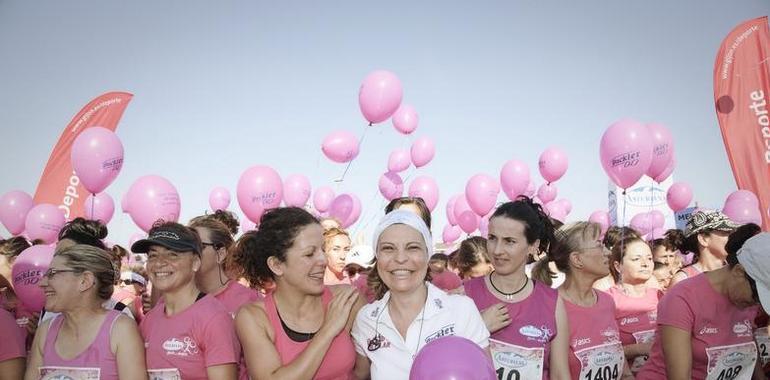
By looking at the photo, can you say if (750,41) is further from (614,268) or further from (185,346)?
(185,346)

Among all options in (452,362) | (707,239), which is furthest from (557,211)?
(452,362)

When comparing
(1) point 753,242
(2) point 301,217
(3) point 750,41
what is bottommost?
(1) point 753,242

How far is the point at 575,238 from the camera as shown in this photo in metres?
3.29

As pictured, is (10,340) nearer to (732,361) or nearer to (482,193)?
(732,361)

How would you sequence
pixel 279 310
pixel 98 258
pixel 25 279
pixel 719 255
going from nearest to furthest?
pixel 279 310 → pixel 98 258 → pixel 25 279 → pixel 719 255

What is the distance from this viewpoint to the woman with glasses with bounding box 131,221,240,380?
2.32 metres

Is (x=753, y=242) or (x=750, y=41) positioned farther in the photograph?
(x=750, y=41)

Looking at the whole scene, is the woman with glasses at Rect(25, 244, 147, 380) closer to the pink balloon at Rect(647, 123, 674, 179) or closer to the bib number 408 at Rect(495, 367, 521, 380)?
the bib number 408 at Rect(495, 367, 521, 380)

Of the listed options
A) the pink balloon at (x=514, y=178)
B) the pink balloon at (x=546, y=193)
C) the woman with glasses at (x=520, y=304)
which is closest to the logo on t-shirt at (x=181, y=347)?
the woman with glasses at (x=520, y=304)

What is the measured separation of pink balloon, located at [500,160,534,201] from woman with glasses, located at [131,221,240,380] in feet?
28.9

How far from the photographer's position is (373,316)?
2258 mm

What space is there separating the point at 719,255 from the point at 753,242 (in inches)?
69.0

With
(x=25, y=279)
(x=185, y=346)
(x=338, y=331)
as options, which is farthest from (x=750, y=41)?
(x=25, y=279)

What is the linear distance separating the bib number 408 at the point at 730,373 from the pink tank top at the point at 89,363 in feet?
10.4
